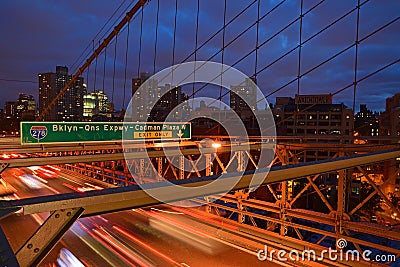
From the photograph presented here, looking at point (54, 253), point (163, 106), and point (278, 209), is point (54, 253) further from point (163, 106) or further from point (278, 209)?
point (163, 106)

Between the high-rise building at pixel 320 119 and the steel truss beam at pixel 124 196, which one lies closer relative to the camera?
the steel truss beam at pixel 124 196

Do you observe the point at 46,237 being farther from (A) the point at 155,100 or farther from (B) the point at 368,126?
(A) the point at 155,100

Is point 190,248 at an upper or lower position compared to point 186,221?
lower

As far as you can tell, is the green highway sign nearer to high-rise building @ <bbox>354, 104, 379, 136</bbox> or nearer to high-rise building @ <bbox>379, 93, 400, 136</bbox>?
high-rise building @ <bbox>354, 104, 379, 136</bbox>

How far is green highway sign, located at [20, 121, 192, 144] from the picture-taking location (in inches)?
410

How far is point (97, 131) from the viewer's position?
38.4 ft

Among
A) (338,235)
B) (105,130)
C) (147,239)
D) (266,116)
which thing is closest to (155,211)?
(147,239)

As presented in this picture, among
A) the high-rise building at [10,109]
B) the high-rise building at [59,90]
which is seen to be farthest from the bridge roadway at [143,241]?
the high-rise building at [10,109]

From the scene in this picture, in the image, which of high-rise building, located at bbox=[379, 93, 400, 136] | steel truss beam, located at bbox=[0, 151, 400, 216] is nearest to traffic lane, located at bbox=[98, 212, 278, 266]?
steel truss beam, located at bbox=[0, 151, 400, 216]

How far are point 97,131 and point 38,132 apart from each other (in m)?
2.10

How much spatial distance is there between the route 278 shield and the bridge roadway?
2800mm

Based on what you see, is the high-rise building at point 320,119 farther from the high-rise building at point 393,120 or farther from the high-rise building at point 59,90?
the high-rise building at point 59,90

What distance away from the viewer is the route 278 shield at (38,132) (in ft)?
33.9

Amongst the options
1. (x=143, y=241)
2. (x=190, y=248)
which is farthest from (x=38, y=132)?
(x=190, y=248)
